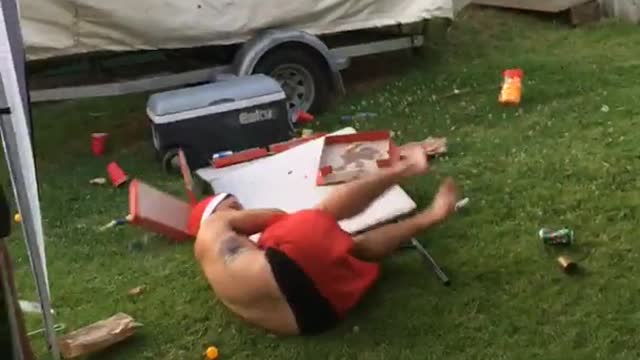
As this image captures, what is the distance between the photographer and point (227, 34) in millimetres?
5859

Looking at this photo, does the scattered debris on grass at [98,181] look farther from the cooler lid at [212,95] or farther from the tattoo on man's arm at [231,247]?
the tattoo on man's arm at [231,247]

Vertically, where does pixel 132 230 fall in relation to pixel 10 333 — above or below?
below

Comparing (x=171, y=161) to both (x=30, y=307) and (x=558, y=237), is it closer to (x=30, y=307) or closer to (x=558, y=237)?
(x=30, y=307)

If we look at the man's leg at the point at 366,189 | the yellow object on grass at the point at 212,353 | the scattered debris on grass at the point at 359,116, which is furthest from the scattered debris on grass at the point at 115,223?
the scattered debris on grass at the point at 359,116

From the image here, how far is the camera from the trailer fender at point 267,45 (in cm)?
582

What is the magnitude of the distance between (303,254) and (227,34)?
262 centimetres

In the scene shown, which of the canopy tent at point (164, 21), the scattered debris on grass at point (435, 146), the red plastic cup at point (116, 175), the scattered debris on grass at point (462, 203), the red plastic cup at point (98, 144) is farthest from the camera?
the red plastic cup at point (98, 144)

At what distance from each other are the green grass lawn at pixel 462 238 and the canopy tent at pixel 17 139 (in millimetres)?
738

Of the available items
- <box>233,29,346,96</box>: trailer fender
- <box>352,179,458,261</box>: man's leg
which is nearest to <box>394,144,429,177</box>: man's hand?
<box>352,179,458,261</box>: man's leg

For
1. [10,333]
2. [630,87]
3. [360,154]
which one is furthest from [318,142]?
[10,333]

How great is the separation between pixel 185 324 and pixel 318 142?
1.36m

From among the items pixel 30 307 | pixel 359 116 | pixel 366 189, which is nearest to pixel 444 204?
pixel 366 189

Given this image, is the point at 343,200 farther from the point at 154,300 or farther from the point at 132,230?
the point at 132,230

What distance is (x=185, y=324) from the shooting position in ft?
12.4
